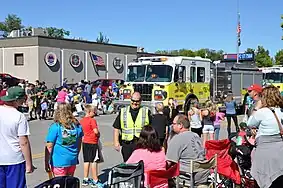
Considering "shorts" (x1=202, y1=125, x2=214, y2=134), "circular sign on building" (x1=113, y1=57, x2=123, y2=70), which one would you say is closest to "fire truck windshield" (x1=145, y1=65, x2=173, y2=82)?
"shorts" (x1=202, y1=125, x2=214, y2=134)

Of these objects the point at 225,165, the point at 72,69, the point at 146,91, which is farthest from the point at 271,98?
the point at 72,69

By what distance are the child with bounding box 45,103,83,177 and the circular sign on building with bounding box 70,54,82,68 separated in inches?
1270

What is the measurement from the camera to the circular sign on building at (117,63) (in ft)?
138

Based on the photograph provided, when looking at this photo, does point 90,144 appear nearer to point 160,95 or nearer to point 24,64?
point 160,95

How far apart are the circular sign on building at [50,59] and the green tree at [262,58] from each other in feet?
132

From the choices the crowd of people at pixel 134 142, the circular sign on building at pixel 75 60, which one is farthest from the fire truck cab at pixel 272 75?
the crowd of people at pixel 134 142

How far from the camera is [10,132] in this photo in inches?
193

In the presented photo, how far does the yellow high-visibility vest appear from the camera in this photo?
690cm

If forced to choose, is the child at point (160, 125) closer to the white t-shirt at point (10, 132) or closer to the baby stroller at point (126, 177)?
the baby stroller at point (126, 177)

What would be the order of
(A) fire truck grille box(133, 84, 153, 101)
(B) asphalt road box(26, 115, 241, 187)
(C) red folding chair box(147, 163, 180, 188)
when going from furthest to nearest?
1. (A) fire truck grille box(133, 84, 153, 101)
2. (B) asphalt road box(26, 115, 241, 187)
3. (C) red folding chair box(147, 163, 180, 188)

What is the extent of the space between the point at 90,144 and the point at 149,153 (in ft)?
8.29

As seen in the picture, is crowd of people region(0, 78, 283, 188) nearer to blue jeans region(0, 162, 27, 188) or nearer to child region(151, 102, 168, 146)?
blue jeans region(0, 162, 27, 188)

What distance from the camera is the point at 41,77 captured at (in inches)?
1374

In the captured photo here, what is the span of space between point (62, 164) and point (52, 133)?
46 centimetres
